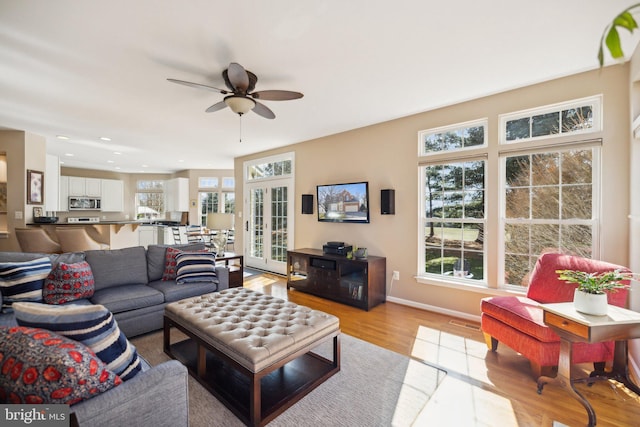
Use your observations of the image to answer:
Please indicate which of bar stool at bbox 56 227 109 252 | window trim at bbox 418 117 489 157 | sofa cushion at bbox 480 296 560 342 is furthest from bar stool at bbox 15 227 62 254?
sofa cushion at bbox 480 296 560 342

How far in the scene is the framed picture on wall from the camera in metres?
4.85

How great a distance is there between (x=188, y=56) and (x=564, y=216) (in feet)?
12.8

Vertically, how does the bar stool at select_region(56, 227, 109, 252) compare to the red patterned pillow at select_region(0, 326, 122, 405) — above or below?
above

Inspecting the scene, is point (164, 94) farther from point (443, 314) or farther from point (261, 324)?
point (443, 314)

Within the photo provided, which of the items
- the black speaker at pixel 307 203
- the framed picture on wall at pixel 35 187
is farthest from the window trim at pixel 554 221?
the framed picture on wall at pixel 35 187

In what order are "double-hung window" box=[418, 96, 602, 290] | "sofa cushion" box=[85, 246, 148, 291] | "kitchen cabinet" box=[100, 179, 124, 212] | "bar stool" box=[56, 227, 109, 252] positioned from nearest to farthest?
"double-hung window" box=[418, 96, 602, 290] < "sofa cushion" box=[85, 246, 148, 291] < "bar stool" box=[56, 227, 109, 252] < "kitchen cabinet" box=[100, 179, 124, 212]

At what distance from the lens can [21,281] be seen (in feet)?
7.79

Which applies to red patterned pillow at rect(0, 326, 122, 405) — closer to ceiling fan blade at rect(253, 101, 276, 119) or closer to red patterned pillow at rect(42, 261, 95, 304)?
red patterned pillow at rect(42, 261, 95, 304)

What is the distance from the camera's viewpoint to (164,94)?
3252 millimetres

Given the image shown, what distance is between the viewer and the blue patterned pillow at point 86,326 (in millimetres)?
1197

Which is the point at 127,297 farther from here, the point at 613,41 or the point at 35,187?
the point at 35,187

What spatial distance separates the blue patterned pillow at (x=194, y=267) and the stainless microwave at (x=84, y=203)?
7.19 meters

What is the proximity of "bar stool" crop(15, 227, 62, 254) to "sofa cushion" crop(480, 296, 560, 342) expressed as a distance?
19.3 ft

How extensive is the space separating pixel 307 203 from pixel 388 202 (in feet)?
5.38
